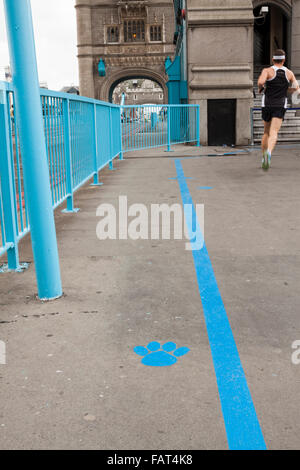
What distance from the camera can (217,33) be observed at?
17.0 metres

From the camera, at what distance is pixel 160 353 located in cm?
278

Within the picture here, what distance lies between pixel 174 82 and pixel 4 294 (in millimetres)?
18736

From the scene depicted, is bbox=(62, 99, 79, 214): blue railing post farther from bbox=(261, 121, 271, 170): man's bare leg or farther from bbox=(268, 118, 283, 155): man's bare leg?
bbox=(261, 121, 271, 170): man's bare leg

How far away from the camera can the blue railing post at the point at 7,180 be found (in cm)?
397

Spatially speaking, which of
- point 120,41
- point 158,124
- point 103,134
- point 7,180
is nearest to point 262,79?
point 103,134

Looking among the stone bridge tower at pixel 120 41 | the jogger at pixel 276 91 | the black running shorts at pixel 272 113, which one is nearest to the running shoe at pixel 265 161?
the jogger at pixel 276 91

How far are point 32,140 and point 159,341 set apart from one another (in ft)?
4.85

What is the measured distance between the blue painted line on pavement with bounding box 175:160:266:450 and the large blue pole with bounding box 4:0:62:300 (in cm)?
106

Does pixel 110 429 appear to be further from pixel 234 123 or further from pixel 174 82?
pixel 174 82

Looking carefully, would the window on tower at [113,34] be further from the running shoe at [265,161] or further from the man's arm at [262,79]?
the running shoe at [265,161]

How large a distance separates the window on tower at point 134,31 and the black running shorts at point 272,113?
40.5 m

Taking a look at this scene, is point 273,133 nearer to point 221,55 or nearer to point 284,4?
point 221,55

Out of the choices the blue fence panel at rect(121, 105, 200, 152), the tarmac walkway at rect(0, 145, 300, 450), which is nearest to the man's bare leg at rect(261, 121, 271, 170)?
the tarmac walkway at rect(0, 145, 300, 450)
